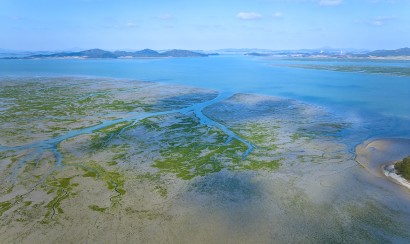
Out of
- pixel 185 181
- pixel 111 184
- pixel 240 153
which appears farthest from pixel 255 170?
pixel 111 184

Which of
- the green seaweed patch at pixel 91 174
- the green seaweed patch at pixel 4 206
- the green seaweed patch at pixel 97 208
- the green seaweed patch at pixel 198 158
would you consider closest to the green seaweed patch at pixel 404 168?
the green seaweed patch at pixel 198 158

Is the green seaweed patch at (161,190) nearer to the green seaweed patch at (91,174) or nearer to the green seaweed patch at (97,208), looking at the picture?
the green seaweed patch at (97,208)

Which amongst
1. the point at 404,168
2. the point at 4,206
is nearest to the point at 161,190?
the point at 4,206

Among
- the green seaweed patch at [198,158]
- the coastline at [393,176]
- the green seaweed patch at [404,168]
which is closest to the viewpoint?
the coastline at [393,176]

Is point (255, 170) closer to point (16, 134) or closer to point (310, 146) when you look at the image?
point (310, 146)

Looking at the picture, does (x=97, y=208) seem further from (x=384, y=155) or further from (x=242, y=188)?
(x=384, y=155)

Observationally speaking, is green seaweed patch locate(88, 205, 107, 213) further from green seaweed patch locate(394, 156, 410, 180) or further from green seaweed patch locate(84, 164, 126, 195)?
green seaweed patch locate(394, 156, 410, 180)
